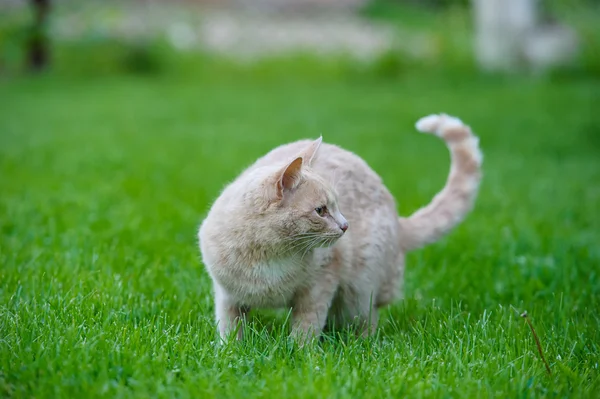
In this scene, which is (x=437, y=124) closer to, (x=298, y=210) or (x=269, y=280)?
(x=298, y=210)

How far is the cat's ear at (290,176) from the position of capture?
107 inches

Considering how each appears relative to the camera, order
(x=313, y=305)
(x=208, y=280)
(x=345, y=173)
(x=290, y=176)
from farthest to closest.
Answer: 1. (x=208, y=280)
2. (x=345, y=173)
3. (x=313, y=305)
4. (x=290, y=176)

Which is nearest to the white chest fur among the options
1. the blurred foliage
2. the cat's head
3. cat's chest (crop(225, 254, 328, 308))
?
cat's chest (crop(225, 254, 328, 308))

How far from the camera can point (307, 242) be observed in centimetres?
282

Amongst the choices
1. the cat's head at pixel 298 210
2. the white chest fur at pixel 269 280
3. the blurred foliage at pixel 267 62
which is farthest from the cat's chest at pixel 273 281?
the blurred foliage at pixel 267 62

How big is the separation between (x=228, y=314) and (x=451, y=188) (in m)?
1.43

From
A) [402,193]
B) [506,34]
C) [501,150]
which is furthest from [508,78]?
[402,193]

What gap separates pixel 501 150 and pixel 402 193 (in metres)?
2.97

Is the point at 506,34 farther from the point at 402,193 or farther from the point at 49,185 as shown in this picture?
the point at 49,185

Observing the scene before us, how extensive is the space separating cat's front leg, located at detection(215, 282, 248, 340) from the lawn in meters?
0.06

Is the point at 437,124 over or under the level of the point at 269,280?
over

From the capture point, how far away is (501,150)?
8.48 meters

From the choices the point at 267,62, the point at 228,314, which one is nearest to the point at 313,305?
the point at 228,314

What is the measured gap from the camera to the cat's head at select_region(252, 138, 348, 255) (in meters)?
2.77
